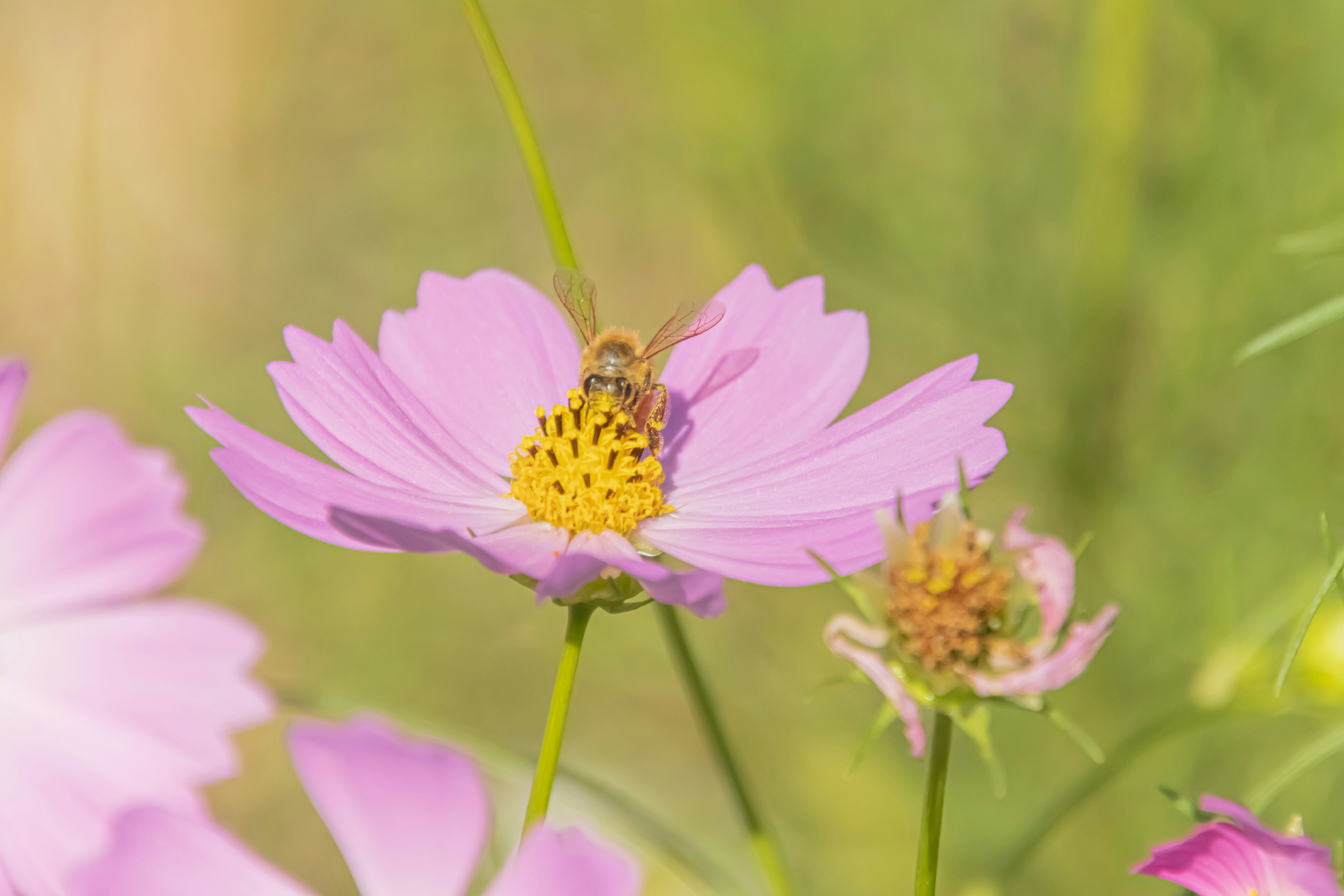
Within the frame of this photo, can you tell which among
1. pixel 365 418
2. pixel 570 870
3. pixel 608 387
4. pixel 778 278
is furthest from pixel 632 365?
pixel 778 278

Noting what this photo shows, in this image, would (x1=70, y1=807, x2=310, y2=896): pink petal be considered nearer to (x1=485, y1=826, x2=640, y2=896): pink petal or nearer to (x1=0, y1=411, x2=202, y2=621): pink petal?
(x1=485, y1=826, x2=640, y2=896): pink petal

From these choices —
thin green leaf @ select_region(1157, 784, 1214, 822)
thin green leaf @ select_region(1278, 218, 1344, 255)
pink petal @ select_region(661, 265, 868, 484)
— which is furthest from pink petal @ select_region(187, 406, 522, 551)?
thin green leaf @ select_region(1278, 218, 1344, 255)

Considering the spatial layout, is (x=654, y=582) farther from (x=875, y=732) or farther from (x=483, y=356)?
(x=483, y=356)

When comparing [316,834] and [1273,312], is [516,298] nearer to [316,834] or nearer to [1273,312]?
[1273,312]

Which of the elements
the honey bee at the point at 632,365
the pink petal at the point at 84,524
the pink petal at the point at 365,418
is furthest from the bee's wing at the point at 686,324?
the pink petal at the point at 84,524

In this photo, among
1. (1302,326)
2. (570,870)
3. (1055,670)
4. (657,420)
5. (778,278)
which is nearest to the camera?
(570,870)

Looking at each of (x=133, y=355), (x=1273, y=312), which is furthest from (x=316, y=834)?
(x=1273, y=312)
